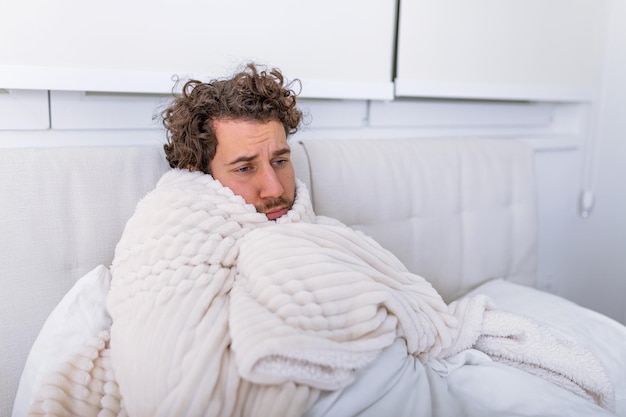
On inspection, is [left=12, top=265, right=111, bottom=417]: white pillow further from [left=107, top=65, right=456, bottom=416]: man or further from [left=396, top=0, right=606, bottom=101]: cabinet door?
[left=396, top=0, right=606, bottom=101]: cabinet door

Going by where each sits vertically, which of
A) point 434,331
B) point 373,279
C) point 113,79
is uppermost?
point 113,79

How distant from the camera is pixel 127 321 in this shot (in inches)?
37.3

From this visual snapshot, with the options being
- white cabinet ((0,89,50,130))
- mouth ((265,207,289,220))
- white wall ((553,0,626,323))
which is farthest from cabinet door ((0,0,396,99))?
white wall ((553,0,626,323))

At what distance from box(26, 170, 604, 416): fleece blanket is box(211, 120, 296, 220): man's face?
0.13 ft

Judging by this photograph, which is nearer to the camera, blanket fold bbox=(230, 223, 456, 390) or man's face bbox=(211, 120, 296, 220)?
blanket fold bbox=(230, 223, 456, 390)

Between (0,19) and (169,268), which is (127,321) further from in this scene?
(0,19)

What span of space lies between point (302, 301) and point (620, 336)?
0.95m

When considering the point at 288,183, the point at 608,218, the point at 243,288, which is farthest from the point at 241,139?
the point at 608,218

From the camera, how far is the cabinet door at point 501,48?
5.71ft

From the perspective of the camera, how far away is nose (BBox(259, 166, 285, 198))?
1121 mm

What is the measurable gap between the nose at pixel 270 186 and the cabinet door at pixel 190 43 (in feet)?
1.30

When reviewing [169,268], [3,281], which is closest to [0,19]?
[3,281]

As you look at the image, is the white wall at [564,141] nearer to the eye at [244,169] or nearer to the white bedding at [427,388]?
the eye at [244,169]

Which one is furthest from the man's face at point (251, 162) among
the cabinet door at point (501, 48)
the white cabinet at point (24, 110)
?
the cabinet door at point (501, 48)
